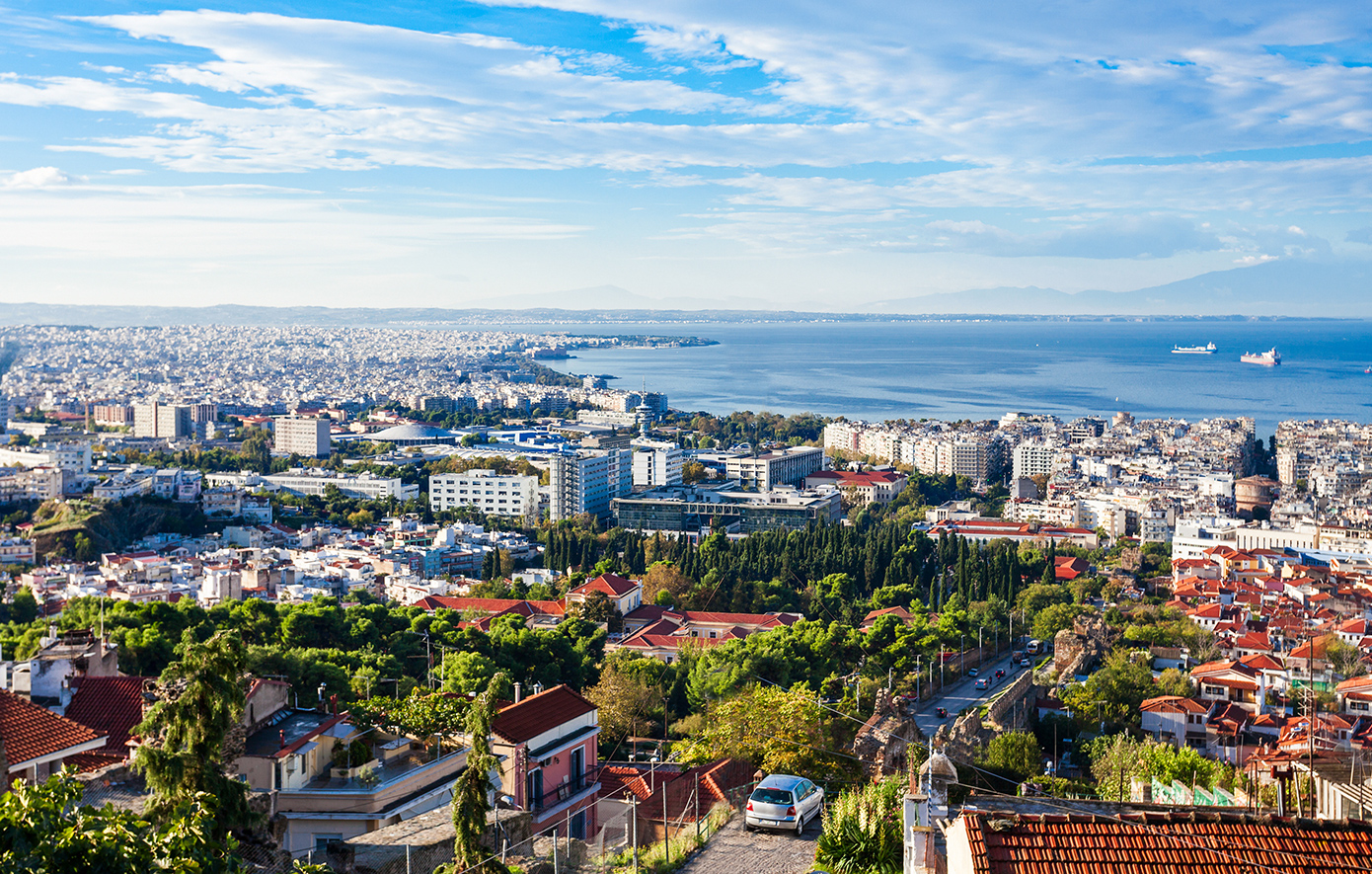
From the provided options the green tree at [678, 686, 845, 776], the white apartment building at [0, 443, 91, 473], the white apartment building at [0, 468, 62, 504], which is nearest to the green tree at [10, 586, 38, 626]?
the green tree at [678, 686, 845, 776]

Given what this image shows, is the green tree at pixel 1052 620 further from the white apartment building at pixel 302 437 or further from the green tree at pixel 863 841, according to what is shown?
the white apartment building at pixel 302 437

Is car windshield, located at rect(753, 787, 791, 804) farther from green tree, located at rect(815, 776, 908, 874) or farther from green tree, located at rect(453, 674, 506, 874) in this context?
green tree, located at rect(453, 674, 506, 874)


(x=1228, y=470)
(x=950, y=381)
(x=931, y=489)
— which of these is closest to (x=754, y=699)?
(x=931, y=489)

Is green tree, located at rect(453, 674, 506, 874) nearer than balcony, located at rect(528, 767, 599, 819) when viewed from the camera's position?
Yes

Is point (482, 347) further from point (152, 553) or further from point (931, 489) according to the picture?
point (152, 553)

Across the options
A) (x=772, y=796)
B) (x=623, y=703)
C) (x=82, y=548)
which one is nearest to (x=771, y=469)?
(x=82, y=548)

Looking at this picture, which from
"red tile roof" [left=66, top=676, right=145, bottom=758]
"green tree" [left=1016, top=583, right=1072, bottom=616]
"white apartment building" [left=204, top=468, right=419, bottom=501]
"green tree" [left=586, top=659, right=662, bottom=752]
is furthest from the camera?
"white apartment building" [left=204, top=468, right=419, bottom=501]
